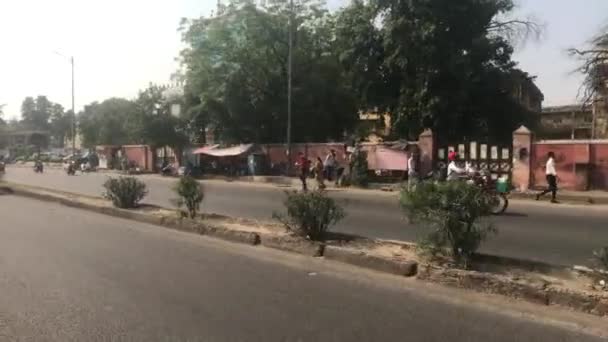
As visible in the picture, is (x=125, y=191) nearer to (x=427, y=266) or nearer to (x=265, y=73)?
(x=427, y=266)

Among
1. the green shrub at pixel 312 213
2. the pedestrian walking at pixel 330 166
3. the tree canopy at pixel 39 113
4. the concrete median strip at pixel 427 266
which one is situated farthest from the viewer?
the tree canopy at pixel 39 113

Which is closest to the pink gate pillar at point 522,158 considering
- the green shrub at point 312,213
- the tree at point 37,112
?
the green shrub at point 312,213

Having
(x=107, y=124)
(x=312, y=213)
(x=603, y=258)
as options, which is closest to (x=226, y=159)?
(x=312, y=213)

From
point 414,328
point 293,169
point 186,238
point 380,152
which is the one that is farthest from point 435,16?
point 414,328

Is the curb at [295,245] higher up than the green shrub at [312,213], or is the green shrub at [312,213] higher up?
the green shrub at [312,213]

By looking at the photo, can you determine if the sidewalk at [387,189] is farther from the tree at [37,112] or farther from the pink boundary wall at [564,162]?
the tree at [37,112]

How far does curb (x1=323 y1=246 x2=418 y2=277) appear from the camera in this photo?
651 centimetres

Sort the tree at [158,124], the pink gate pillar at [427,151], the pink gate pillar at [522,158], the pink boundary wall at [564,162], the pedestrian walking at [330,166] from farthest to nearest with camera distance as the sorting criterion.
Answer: the tree at [158,124] → the pedestrian walking at [330,166] → the pink gate pillar at [427,151] → the pink gate pillar at [522,158] → the pink boundary wall at [564,162]

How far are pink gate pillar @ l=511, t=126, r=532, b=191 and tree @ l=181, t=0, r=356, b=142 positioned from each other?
47.8 feet

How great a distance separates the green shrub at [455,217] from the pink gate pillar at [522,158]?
15.8 meters

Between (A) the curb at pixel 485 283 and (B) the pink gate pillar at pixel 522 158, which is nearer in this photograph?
(A) the curb at pixel 485 283

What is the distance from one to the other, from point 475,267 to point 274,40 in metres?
29.9

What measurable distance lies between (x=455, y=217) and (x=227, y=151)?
97.3ft

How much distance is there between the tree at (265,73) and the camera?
34.4 meters
